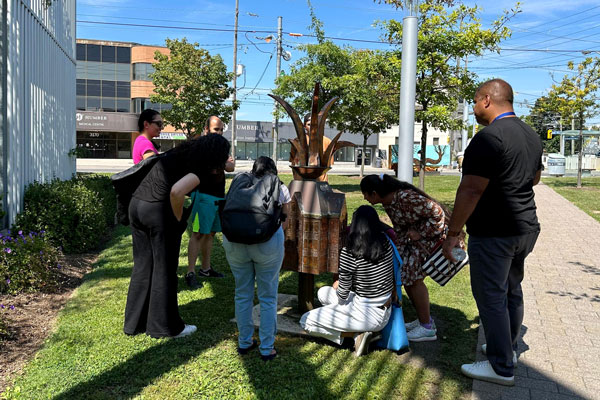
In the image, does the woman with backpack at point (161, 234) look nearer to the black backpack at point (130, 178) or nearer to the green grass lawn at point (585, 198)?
the black backpack at point (130, 178)

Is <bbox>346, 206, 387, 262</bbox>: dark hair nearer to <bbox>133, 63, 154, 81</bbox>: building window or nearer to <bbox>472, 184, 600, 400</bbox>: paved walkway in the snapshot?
<bbox>472, 184, 600, 400</bbox>: paved walkway

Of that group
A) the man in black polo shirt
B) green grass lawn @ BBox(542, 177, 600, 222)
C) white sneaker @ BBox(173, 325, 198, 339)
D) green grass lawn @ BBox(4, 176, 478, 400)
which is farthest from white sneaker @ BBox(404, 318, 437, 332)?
green grass lawn @ BBox(542, 177, 600, 222)

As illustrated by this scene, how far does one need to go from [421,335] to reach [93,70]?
49.2 m

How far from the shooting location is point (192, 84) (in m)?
23.0

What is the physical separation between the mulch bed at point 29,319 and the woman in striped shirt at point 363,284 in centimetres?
228

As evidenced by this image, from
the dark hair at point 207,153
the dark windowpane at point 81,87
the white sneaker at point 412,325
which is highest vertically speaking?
the dark windowpane at point 81,87

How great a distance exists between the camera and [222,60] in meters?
23.9

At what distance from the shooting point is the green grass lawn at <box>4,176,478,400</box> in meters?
3.30

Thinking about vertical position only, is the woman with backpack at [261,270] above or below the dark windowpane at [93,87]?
below

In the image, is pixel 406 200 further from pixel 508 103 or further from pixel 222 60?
pixel 222 60

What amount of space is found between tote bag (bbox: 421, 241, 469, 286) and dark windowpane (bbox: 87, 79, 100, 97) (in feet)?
161

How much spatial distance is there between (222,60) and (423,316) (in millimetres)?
21555

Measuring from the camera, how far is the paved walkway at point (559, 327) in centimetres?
344

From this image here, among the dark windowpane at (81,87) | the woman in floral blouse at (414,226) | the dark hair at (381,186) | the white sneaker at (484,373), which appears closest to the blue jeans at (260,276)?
the dark hair at (381,186)
